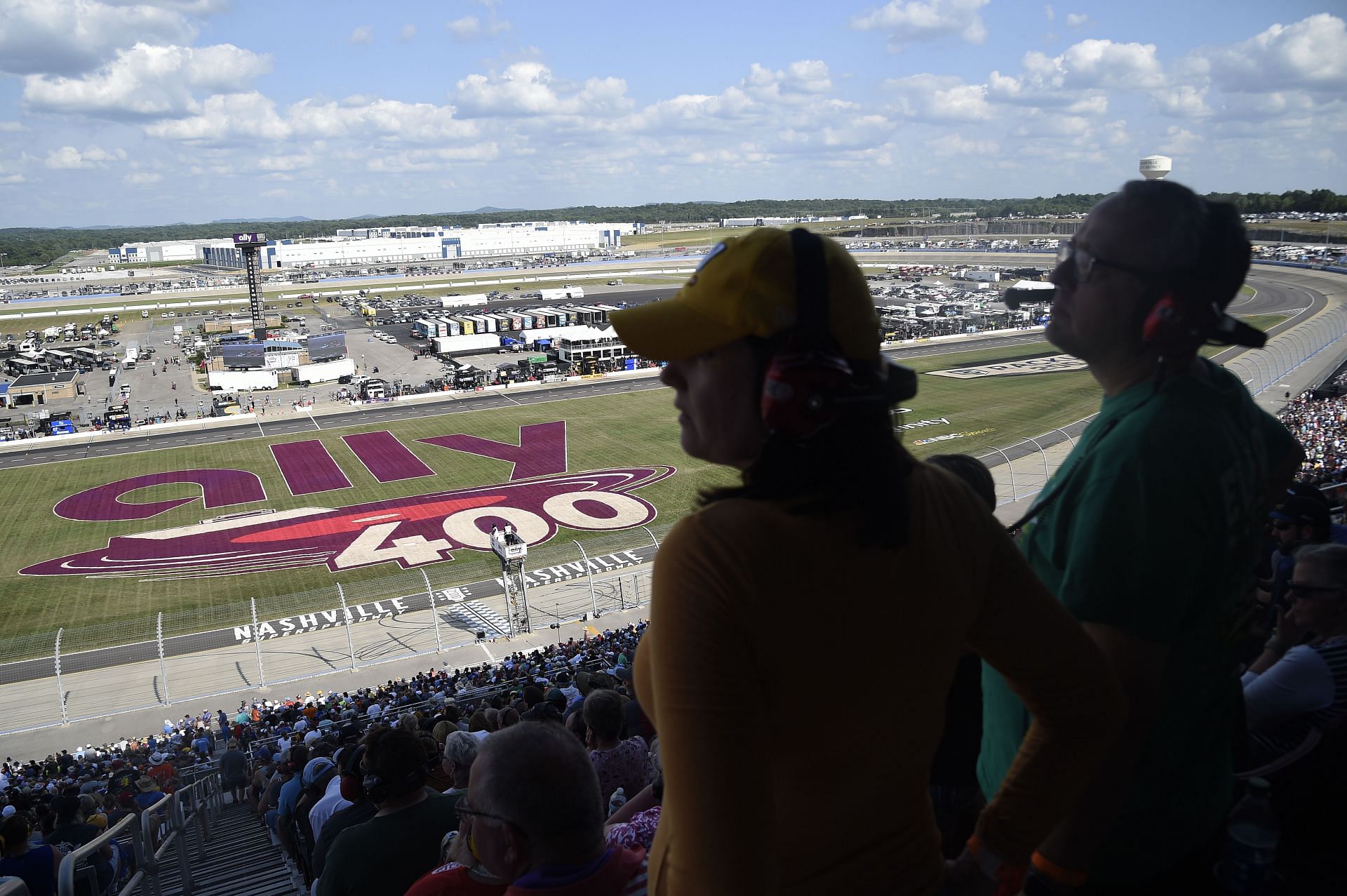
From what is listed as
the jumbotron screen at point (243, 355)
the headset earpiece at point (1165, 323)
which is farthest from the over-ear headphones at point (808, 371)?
the jumbotron screen at point (243, 355)

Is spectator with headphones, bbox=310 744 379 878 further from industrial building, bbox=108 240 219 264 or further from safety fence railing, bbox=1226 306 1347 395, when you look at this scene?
industrial building, bbox=108 240 219 264

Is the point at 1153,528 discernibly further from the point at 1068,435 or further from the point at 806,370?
the point at 1068,435

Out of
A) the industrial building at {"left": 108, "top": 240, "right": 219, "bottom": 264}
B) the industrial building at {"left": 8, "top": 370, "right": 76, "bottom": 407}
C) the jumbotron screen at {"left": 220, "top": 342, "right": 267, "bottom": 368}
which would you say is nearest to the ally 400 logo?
the jumbotron screen at {"left": 220, "top": 342, "right": 267, "bottom": 368}

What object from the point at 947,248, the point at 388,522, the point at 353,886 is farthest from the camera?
the point at 947,248

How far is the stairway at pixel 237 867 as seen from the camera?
25.3ft

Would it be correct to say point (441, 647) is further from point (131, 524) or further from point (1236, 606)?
point (1236, 606)

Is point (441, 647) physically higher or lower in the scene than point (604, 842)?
lower

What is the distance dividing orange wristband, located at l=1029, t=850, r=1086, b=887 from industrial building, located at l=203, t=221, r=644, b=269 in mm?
167888

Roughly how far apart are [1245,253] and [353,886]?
4.20m

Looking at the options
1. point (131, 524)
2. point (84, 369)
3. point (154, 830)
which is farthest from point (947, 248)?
point (154, 830)

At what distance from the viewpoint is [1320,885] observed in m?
3.38

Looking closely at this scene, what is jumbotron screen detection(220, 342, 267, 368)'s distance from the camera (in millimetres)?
60594

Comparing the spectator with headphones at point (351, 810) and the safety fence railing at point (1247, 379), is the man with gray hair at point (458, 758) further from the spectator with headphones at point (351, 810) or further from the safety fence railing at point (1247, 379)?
the safety fence railing at point (1247, 379)

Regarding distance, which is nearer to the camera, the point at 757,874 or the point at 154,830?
the point at 757,874
